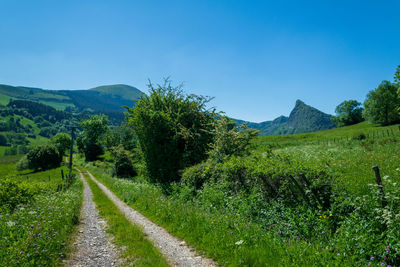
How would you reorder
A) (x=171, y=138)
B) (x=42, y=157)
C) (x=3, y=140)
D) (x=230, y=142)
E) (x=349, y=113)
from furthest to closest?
(x=3, y=140), (x=349, y=113), (x=42, y=157), (x=171, y=138), (x=230, y=142)

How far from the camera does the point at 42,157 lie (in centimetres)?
7675

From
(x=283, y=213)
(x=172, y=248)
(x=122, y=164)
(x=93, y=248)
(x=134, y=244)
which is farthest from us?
(x=122, y=164)

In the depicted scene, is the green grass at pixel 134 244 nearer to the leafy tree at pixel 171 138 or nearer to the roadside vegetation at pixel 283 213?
the roadside vegetation at pixel 283 213

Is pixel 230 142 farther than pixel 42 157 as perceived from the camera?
No

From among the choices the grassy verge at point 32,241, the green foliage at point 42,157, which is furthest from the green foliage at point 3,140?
the grassy verge at point 32,241

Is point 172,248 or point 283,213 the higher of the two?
point 283,213

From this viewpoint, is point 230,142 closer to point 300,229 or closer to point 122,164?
point 300,229

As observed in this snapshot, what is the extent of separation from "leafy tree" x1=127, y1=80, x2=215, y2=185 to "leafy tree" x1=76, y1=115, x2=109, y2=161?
80.9 metres

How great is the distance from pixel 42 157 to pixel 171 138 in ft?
267

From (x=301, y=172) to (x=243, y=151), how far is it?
775cm

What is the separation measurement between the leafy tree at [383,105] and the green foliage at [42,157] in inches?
4819

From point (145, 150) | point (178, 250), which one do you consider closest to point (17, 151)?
point (145, 150)

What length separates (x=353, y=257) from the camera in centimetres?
429

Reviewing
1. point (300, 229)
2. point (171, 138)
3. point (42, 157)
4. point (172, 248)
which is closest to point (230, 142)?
point (171, 138)
